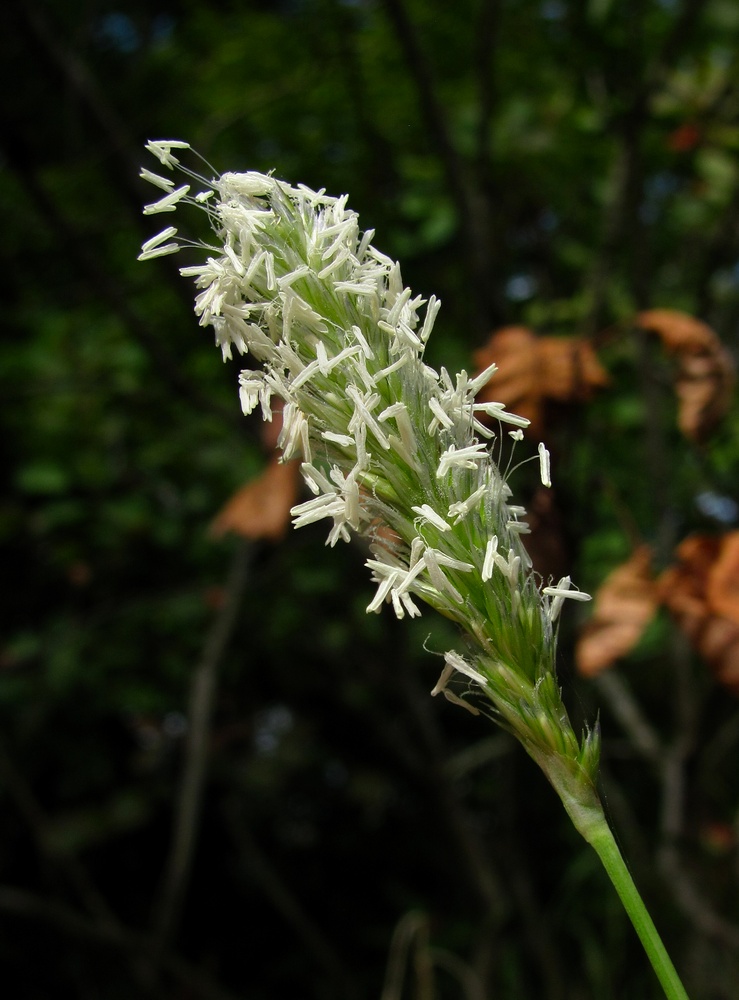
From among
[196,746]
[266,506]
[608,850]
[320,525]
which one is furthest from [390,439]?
[196,746]

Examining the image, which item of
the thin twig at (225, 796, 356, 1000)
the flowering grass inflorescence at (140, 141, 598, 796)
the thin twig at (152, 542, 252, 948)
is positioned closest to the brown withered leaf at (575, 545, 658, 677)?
the flowering grass inflorescence at (140, 141, 598, 796)

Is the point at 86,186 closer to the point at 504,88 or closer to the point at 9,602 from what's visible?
the point at 504,88

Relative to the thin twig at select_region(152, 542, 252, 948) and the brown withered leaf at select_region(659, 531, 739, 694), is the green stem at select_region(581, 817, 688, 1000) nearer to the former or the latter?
the brown withered leaf at select_region(659, 531, 739, 694)

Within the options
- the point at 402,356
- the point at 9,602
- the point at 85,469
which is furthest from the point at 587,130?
the point at 9,602

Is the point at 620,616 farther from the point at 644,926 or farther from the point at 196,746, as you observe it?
the point at 196,746

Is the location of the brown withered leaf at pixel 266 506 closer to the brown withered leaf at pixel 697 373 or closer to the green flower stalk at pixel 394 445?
the brown withered leaf at pixel 697 373
